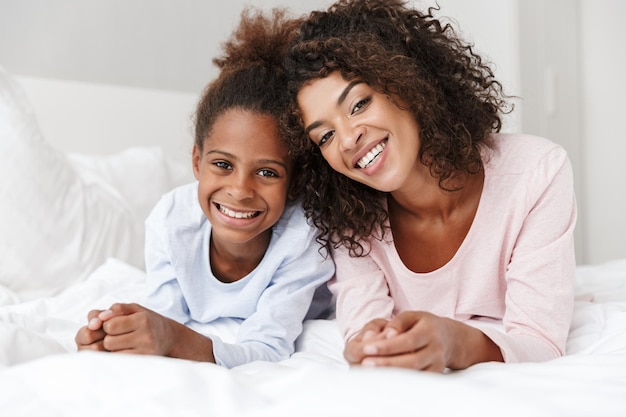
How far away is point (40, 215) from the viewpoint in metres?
1.79

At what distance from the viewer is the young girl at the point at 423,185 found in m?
1.20

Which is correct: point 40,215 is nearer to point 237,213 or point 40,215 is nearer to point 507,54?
point 237,213

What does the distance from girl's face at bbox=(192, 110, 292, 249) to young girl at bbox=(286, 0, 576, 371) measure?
2.3 inches

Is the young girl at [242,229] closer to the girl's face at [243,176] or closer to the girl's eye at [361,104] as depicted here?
the girl's face at [243,176]

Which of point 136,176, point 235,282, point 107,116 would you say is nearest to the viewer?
point 235,282

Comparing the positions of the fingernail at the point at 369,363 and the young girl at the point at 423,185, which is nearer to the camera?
the fingernail at the point at 369,363

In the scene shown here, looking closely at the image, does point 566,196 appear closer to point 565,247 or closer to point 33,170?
point 565,247

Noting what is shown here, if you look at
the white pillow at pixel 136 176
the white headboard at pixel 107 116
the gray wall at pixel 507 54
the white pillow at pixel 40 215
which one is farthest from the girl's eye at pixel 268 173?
the gray wall at pixel 507 54

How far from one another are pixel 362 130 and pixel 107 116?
1.51m

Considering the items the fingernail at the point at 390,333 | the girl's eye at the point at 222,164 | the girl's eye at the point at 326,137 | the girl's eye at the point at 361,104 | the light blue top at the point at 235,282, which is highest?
the girl's eye at the point at 361,104

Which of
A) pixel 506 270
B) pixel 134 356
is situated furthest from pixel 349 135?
pixel 134 356

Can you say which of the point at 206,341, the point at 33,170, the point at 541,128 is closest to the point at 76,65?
the point at 33,170

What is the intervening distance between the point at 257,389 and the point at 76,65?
1988 millimetres

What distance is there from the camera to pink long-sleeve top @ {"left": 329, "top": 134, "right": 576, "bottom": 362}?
116 cm
